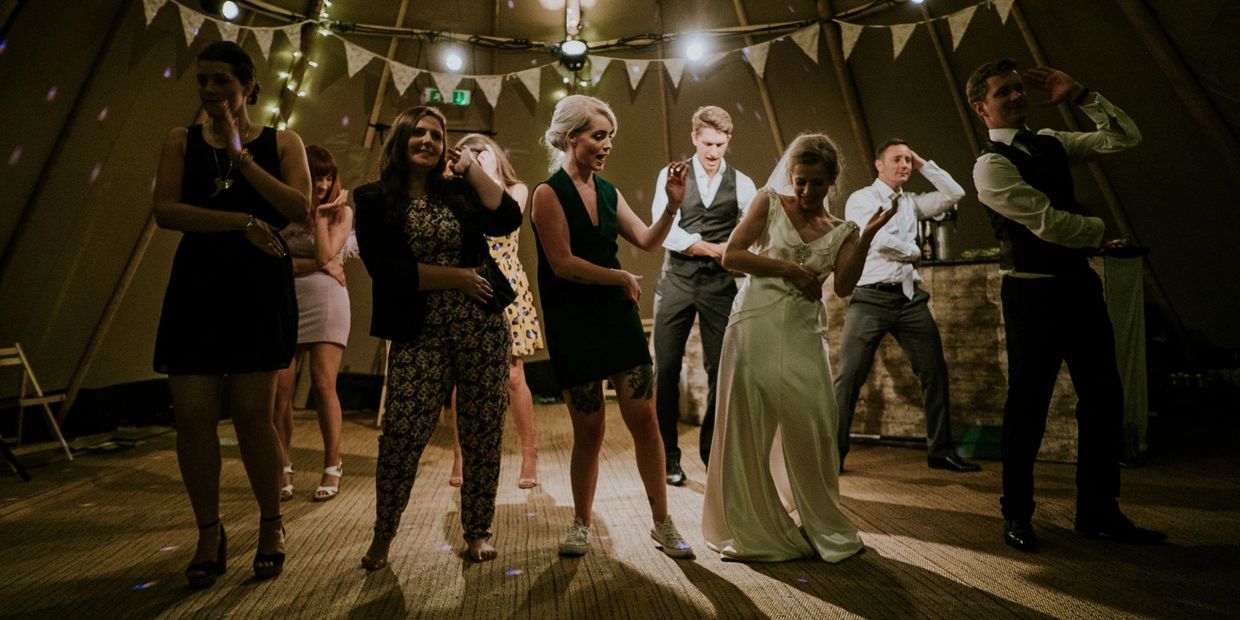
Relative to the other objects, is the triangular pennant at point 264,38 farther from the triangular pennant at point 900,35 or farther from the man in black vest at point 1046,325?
the man in black vest at point 1046,325

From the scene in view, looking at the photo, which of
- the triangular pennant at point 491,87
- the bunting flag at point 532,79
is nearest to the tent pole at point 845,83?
the bunting flag at point 532,79

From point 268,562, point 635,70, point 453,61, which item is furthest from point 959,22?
point 268,562

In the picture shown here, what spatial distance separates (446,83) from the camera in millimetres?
5570

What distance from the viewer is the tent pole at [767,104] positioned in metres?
5.75

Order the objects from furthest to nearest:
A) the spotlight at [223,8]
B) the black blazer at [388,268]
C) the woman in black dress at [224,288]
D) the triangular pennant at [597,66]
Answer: the triangular pennant at [597,66] → the spotlight at [223,8] → the black blazer at [388,268] → the woman in black dress at [224,288]

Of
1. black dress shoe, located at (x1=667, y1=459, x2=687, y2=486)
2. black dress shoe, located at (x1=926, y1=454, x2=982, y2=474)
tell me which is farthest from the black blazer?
black dress shoe, located at (x1=926, y1=454, x2=982, y2=474)

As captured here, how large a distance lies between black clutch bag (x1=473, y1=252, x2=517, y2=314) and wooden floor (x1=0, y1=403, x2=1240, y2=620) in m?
0.75

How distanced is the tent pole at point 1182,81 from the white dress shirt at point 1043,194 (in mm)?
2314

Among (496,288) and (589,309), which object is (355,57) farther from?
(589,309)

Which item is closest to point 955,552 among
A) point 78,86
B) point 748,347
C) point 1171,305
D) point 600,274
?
point 748,347

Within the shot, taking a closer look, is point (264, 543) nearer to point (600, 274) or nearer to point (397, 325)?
point (397, 325)

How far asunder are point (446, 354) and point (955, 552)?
5.29 ft

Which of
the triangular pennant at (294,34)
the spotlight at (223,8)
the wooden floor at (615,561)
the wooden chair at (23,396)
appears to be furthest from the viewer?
the triangular pennant at (294,34)

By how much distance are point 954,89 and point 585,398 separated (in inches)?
174
